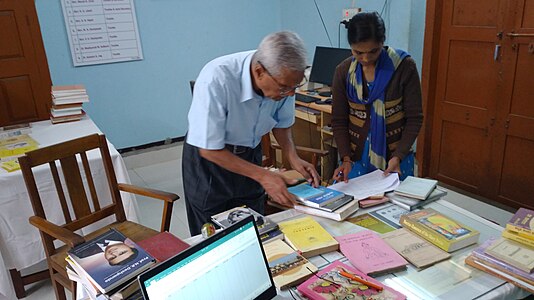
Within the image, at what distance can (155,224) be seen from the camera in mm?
2910

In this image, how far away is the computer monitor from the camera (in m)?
3.41

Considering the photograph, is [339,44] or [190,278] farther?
[339,44]

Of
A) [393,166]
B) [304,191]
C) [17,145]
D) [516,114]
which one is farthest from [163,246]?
[516,114]

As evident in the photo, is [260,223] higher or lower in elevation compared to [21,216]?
higher

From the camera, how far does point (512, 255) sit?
3.70 ft

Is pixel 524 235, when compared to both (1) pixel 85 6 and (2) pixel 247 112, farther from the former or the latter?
(1) pixel 85 6

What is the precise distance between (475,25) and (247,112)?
6.84ft

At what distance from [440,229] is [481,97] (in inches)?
76.3

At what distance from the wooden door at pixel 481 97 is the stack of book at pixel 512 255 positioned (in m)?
1.66

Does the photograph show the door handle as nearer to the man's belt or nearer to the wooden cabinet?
the wooden cabinet

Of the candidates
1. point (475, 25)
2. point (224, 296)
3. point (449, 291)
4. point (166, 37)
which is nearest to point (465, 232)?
point (449, 291)

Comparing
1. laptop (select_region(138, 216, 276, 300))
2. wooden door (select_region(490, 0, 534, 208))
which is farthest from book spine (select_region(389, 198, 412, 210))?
Answer: wooden door (select_region(490, 0, 534, 208))

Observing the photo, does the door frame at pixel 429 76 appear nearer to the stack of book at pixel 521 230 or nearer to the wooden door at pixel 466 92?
the wooden door at pixel 466 92

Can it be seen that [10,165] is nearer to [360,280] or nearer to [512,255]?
[360,280]
